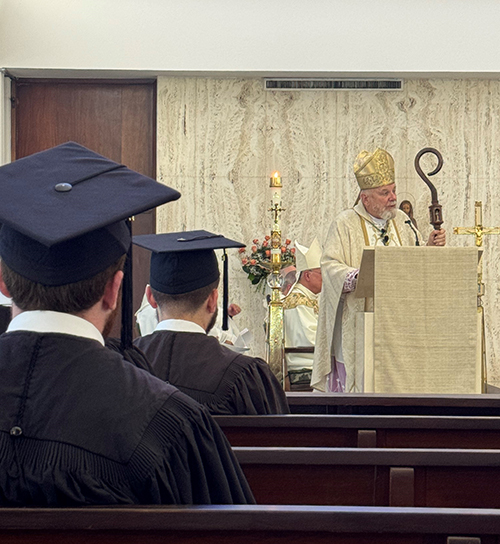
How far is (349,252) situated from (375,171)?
2.29 ft

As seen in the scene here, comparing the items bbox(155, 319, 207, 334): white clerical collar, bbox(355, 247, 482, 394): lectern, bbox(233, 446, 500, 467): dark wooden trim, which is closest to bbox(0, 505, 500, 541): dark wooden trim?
bbox(233, 446, 500, 467): dark wooden trim

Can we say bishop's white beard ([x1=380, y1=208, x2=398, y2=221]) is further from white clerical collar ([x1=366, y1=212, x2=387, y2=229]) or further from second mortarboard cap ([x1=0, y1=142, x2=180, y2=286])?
second mortarboard cap ([x1=0, y1=142, x2=180, y2=286])

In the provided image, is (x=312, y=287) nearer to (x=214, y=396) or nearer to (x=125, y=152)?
(x=125, y=152)

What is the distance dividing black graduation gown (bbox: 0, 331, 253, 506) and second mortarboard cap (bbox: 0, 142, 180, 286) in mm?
173

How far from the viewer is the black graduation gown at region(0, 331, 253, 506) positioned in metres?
1.72

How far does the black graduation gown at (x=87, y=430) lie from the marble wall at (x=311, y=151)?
8.91 metres

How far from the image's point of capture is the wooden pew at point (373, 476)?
2414 millimetres

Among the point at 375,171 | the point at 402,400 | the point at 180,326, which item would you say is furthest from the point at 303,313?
the point at 180,326

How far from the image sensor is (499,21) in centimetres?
1018

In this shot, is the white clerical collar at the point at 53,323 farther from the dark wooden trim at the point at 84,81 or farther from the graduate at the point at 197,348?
the dark wooden trim at the point at 84,81

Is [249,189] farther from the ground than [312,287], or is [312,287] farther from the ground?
[249,189]

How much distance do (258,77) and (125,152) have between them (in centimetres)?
199

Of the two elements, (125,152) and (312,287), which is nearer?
(312,287)

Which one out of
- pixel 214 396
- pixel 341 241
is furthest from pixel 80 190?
pixel 341 241
